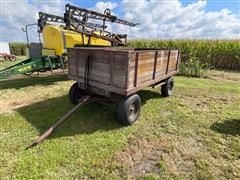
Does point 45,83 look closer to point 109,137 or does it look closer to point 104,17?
point 104,17

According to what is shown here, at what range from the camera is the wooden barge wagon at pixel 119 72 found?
3611mm

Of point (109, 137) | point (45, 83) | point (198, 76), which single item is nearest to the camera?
point (109, 137)

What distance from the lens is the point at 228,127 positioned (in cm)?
414

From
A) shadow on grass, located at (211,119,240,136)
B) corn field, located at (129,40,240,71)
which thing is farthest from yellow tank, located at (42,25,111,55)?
corn field, located at (129,40,240,71)

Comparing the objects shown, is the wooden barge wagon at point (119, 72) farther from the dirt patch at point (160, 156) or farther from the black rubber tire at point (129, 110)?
the dirt patch at point (160, 156)

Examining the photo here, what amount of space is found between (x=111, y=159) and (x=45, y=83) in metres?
5.69

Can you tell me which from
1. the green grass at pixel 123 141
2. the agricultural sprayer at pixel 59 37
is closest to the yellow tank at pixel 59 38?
the agricultural sprayer at pixel 59 37

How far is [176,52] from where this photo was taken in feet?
19.7

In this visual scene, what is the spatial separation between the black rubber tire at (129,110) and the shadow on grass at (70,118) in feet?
0.79

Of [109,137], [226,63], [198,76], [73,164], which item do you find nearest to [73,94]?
[109,137]

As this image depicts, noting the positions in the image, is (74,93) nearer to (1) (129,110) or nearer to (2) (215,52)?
(1) (129,110)

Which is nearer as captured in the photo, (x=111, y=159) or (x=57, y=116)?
(x=111, y=159)

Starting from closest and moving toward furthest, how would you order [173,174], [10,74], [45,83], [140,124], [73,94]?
[173,174], [140,124], [73,94], [10,74], [45,83]

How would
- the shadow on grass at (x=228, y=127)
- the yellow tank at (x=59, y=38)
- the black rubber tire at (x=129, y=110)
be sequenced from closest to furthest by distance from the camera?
the black rubber tire at (x=129, y=110)
the shadow on grass at (x=228, y=127)
the yellow tank at (x=59, y=38)
